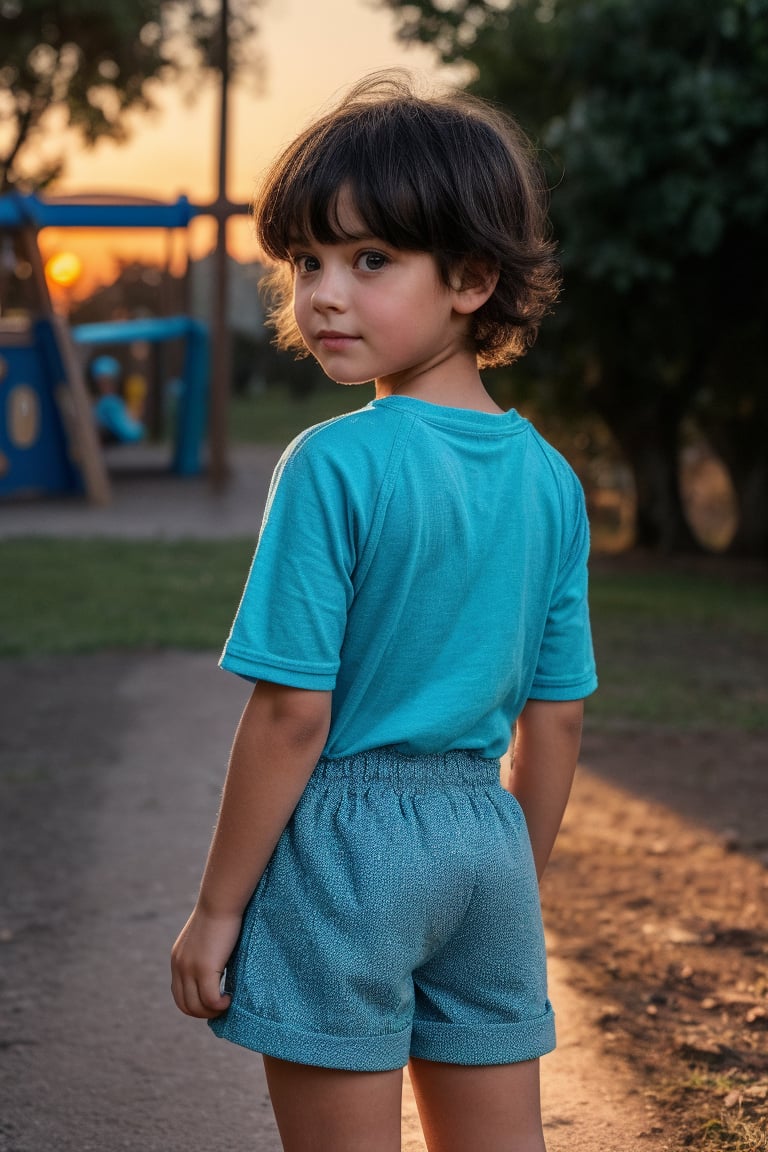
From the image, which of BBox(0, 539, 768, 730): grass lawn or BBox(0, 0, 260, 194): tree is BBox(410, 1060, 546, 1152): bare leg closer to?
BBox(0, 539, 768, 730): grass lawn

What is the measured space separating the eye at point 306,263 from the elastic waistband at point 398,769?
0.55 meters

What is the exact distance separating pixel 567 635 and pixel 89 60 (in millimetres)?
23547

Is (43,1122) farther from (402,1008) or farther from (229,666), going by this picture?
(229,666)

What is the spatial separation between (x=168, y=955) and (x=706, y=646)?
189 inches

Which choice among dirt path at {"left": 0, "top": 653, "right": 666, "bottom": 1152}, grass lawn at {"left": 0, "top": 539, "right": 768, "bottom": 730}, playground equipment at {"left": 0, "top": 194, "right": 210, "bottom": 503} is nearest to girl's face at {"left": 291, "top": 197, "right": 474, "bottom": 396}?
dirt path at {"left": 0, "top": 653, "right": 666, "bottom": 1152}

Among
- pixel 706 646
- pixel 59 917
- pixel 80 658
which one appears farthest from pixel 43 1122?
pixel 706 646

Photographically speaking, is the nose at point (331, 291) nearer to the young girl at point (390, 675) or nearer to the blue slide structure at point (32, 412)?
the young girl at point (390, 675)

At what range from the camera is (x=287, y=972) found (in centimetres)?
155

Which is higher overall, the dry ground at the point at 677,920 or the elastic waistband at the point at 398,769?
the elastic waistband at the point at 398,769

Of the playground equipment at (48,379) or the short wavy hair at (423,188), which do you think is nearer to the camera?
the short wavy hair at (423,188)

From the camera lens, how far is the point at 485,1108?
5.44 feet

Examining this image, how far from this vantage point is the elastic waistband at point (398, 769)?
Answer: 1578 mm

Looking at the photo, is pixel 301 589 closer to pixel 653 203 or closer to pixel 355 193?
pixel 355 193

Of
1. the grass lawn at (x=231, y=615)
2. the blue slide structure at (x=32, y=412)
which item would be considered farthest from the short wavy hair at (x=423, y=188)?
the blue slide structure at (x=32, y=412)
